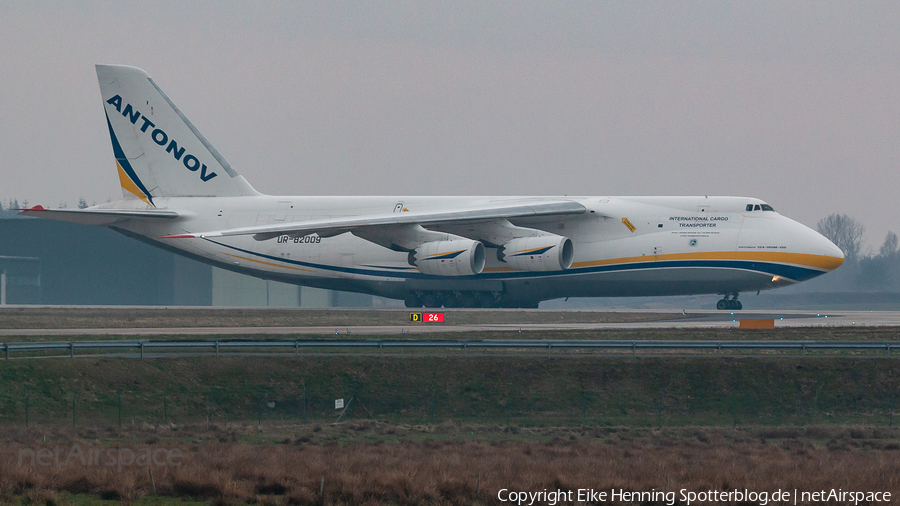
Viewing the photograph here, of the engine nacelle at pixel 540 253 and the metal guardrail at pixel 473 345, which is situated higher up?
the engine nacelle at pixel 540 253

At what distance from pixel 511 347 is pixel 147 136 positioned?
27835 mm

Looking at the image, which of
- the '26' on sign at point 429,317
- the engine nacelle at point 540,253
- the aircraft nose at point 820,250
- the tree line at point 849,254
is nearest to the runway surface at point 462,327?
the '26' on sign at point 429,317

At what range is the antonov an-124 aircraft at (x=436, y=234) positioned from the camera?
138ft

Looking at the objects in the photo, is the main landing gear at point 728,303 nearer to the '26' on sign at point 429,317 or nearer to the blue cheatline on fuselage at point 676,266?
the blue cheatline on fuselage at point 676,266

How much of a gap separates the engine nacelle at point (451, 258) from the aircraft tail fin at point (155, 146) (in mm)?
11595

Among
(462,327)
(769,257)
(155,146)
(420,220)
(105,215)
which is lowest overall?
(462,327)

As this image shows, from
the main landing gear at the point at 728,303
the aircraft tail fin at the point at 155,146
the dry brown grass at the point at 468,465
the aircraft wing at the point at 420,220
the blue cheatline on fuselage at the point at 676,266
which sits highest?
the aircraft tail fin at the point at 155,146

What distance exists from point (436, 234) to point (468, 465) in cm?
2735

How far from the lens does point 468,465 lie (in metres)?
17.1

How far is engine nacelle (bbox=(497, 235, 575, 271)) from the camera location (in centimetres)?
4194

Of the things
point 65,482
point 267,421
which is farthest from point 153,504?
point 267,421

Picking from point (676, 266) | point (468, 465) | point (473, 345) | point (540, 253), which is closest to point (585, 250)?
point (540, 253)

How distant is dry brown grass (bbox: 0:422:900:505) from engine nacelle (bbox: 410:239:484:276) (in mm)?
18955

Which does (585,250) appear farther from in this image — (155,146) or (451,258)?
(155,146)
